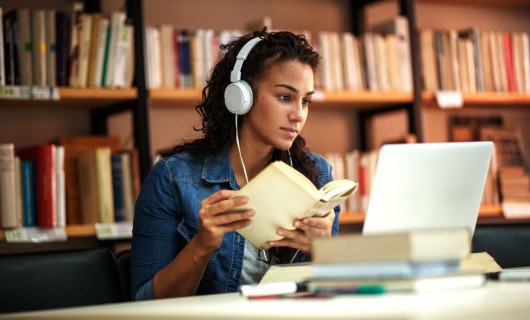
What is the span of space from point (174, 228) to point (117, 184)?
1.06 m

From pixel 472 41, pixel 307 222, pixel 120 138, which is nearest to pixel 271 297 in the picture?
pixel 307 222

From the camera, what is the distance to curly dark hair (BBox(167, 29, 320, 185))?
2.04m

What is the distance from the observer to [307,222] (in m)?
1.60

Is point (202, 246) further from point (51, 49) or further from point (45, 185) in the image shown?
point (51, 49)

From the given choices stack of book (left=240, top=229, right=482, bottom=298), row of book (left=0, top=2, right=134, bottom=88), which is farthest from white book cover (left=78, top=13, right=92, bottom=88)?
stack of book (left=240, top=229, right=482, bottom=298)

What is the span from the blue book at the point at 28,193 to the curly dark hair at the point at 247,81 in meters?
0.83

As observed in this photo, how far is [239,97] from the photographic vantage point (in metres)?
1.96

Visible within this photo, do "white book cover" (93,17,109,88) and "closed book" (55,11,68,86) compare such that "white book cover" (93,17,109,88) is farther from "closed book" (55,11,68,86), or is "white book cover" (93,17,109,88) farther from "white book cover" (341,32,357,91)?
"white book cover" (341,32,357,91)

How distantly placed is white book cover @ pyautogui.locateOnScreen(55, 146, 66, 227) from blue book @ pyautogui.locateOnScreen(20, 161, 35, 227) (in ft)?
0.26

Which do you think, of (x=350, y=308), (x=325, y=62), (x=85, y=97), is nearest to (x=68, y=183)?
(x=85, y=97)

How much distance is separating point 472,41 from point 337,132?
701mm

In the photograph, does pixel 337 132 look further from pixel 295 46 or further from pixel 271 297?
pixel 271 297

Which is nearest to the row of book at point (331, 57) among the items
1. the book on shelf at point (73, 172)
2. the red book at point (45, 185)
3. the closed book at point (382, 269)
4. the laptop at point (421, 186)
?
the book on shelf at point (73, 172)

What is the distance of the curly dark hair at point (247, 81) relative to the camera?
2.04 metres
